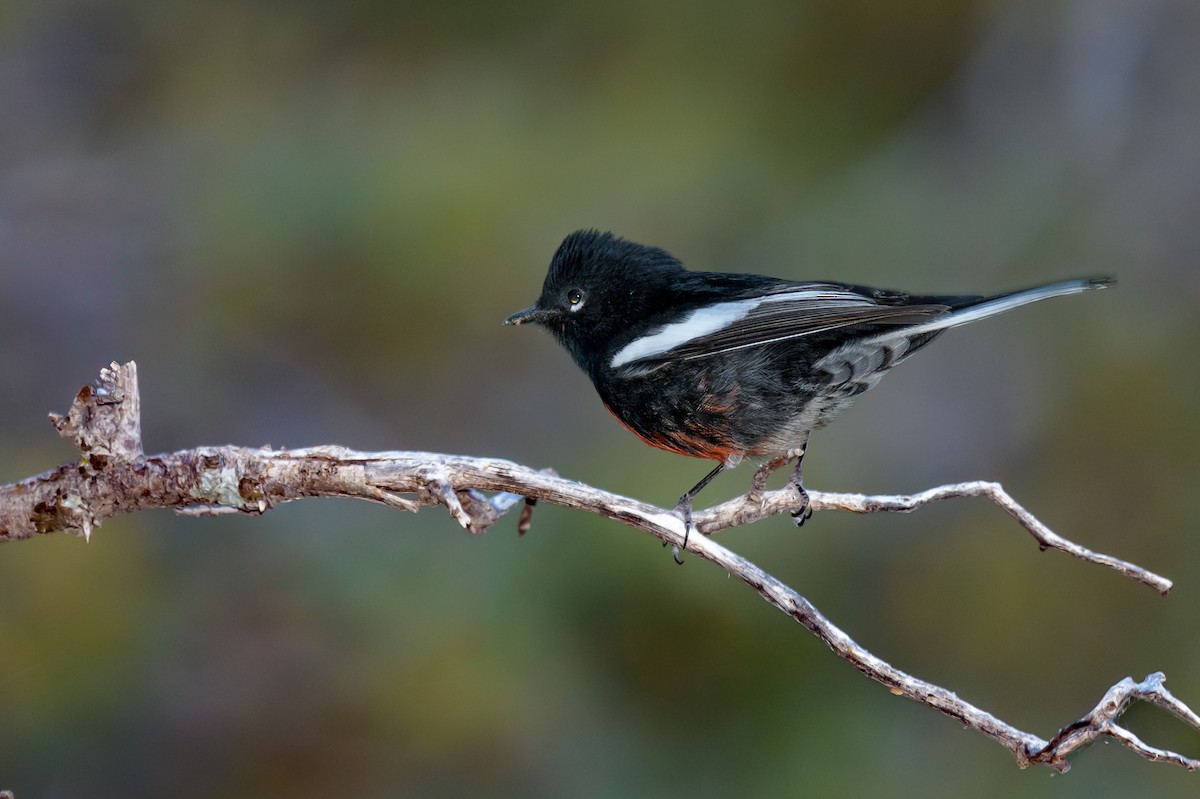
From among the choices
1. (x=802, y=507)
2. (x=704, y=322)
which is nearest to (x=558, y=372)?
(x=704, y=322)

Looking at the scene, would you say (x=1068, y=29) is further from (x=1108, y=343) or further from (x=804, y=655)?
(x=804, y=655)

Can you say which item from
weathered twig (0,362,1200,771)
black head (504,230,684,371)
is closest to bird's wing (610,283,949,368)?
black head (504,230,684,371)

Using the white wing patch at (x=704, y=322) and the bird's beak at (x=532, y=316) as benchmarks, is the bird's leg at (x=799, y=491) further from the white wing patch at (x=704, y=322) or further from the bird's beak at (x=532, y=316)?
the bird's beak at (x=532, y=316)

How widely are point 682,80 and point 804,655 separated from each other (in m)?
4.69

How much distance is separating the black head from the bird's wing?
0.78 feet

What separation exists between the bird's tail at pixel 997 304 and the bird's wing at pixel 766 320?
4cm

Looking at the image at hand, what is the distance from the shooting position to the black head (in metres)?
3.98

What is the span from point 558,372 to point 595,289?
168 inches

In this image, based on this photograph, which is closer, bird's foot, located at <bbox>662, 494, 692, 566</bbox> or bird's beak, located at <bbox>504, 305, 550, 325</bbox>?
bird's foot, located at <bbox>662, 494, 692, 566</bbox>

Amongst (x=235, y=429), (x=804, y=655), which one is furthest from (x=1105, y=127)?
(x=235, y=429)

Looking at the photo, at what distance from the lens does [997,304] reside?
3.13m

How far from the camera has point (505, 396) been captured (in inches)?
318

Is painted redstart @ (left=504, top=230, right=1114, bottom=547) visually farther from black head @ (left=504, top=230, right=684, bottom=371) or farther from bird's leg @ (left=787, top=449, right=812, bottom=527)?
black head @ (left=504, top=230, right=684, bottom=371)

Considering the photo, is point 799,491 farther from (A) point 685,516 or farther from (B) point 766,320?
(B) point 766,320
